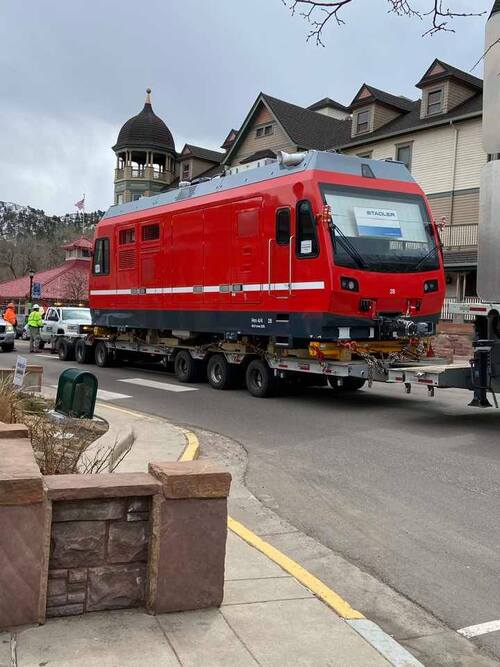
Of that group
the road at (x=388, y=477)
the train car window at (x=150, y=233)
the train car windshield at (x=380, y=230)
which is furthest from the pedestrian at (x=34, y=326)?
the train car windshield at (x=380, y=230)

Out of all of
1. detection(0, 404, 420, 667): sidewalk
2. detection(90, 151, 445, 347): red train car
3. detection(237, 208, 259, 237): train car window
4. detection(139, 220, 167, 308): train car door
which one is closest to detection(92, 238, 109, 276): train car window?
detection(139, 220, 167, 308): train car door

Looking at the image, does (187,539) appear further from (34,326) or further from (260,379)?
(34,326)

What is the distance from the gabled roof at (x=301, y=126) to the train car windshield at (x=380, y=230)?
77.8 ft

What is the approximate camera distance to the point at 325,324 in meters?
11.1

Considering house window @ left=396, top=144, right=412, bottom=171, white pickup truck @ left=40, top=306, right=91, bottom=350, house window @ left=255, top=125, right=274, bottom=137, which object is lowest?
white pickup truck @ left=40, top=306, right=91, bottom=350

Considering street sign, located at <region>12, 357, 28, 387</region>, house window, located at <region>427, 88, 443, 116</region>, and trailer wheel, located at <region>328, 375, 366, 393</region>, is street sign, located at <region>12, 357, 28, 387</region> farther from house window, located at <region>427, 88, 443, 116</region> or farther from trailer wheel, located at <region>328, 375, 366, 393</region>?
house window, located at <region>427, 88, 443, 116</region>

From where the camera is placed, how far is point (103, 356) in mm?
19906

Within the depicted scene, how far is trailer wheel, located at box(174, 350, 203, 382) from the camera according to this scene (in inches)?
603

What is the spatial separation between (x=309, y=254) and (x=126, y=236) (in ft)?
23.7

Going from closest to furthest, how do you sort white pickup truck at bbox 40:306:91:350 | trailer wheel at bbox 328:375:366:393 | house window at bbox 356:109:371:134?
1. trailer wheel at bbox 328:375:366:393
2. white pickup truck at bbox 40:306:91:350
3. house window at bbox 356:109:371:134

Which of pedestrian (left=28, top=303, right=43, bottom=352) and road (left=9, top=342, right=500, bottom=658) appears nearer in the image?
road (left=9, top=342, right=500, bottom=658)

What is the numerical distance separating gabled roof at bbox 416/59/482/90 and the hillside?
51092 millimetres

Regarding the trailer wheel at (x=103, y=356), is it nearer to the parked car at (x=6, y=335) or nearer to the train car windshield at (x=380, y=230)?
the parked car at (x=6, y=335)

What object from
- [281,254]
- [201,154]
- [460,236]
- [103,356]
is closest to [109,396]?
[281,254]
